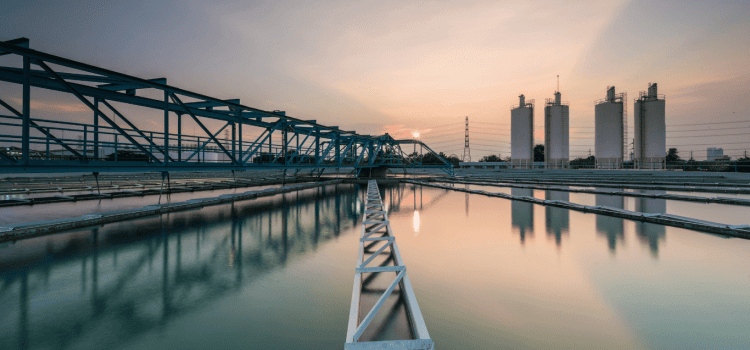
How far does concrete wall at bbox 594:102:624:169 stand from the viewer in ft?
127

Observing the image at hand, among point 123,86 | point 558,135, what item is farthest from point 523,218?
point 558,135

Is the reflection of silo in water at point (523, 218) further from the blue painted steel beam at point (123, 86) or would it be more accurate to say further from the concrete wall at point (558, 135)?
the concrete wall at point (558, 135)

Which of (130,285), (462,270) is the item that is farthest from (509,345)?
(130,285)

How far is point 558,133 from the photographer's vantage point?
4431 cm

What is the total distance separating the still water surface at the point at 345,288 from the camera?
258cm

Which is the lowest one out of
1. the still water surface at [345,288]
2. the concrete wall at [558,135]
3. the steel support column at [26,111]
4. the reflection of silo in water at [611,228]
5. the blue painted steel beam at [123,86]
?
the still water surface at [345,288]

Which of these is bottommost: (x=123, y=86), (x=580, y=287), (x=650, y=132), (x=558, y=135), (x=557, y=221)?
(x=580, y=287)

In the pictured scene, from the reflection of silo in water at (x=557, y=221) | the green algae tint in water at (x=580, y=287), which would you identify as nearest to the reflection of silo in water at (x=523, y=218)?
the green algae tint in water at (x=580, y=287)

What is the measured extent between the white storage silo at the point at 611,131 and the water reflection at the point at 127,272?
4606 centimetres

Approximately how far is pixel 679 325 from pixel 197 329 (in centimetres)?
462

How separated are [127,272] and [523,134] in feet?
167

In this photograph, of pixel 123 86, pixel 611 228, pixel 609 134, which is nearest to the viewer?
pixel 611 228

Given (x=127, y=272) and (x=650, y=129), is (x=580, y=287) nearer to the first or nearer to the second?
(x=127, y=272)

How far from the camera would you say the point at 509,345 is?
7.88ft
